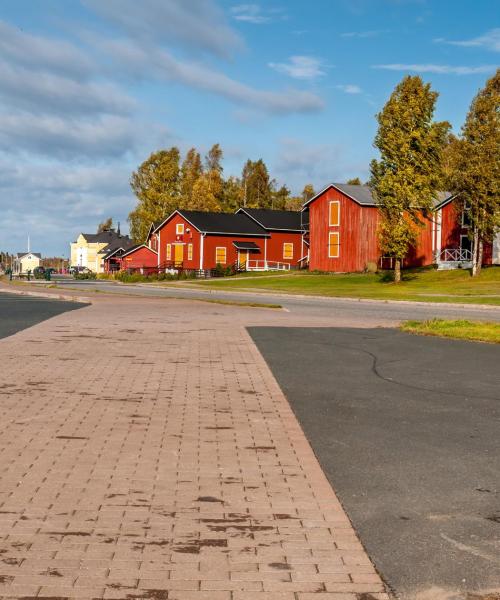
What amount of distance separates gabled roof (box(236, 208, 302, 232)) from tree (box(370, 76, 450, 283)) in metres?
27.8

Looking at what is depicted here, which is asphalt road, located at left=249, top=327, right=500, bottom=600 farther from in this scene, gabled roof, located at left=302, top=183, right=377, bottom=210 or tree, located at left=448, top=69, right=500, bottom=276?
gabled roof, located at left=302, top=183, right=377, bottom=210

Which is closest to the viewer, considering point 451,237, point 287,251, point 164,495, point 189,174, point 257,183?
point 164,495

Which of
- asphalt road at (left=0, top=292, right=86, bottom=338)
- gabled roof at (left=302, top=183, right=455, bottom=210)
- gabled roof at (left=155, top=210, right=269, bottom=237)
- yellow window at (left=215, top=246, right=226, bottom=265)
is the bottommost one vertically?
asphalt road at (left=0, top=292, right=86, bottom=338)

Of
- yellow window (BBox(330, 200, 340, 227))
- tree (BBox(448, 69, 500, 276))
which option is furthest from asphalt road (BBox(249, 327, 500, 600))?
yellow window (BBox(330, 200, 340, 227))

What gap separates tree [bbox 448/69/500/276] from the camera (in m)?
50.3

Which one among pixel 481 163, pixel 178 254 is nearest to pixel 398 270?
pixel 481 163

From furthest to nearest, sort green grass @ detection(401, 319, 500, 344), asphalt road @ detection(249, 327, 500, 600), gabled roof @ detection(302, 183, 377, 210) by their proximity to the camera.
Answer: gabled roof @ detection(302, 183, 377, 210), green grass @ detection(401, 319, 500, 344), asphalt road @ detection(249, 327, 500, 600)

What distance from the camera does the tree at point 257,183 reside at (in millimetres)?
117062

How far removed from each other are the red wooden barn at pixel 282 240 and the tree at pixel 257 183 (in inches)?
1386

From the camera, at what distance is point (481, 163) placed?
165 ft

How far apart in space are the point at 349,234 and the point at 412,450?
2221 inches

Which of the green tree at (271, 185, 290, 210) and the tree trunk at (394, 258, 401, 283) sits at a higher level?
the green tree at (271, 185, 290, 210)

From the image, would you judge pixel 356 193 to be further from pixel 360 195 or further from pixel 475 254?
pixel 475 254

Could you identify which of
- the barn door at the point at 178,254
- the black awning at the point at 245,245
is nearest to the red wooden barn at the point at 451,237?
the black awning at the point at 245,245
